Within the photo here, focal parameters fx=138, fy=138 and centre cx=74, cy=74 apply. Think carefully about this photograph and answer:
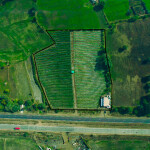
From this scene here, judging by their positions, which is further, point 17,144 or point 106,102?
point 17,144

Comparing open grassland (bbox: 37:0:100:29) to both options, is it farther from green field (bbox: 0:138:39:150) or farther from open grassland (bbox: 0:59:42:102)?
green field (bbox: 0:138:39:150)

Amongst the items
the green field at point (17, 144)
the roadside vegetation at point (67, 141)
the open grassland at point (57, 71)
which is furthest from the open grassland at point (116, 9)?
the green field at point (17, 144)

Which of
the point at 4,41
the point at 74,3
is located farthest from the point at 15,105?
the point at 74,3

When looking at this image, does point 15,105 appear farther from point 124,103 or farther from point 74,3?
point 74,3

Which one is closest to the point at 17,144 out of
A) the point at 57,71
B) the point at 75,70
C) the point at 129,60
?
the point at 57,71

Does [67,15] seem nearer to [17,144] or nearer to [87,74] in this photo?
[87,74]

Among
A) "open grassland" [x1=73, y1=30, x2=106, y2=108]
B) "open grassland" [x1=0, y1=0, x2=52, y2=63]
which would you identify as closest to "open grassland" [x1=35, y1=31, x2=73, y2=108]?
"open grassland" [x1=73, y1=30, x2=106, y2=108]
